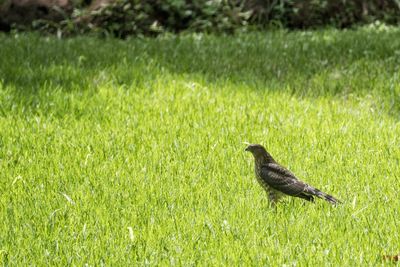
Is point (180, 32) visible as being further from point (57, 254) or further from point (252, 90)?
point (57, 254)

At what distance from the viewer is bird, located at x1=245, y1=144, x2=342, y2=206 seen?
5020mm

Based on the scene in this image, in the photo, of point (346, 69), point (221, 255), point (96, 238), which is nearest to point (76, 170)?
point (96, 238)

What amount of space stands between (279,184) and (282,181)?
0.09 feet

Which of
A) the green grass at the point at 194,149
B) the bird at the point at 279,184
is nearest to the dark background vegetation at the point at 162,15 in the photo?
the green grass at the point at 194,149

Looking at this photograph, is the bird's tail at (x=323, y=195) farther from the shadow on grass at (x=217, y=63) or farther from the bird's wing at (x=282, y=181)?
the shadow on grass at (x=217, y=63)

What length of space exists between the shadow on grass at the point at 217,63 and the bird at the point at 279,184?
2.97m

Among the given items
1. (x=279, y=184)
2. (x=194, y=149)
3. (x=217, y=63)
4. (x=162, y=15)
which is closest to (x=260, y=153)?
(x=279, y=184)

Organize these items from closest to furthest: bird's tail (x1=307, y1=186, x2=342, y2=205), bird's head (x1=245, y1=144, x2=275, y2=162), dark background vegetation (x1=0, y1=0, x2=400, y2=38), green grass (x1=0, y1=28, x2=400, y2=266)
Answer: green grass (x1=0, y1=28, x2=400, y2=266)
bird's tail (x1=307, y1=186, x2=342, y2=205)
bird's head (x1=245, y1=144, x2=275, y2=162)
dark background vegetation (x1=0, y1=0, x2=400, y2=38)

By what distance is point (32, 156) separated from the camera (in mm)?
6375

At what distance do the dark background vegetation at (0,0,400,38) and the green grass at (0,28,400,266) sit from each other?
169 centimetres

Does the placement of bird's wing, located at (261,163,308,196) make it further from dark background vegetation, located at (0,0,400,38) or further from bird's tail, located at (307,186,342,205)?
dark background vegetation, located at (0,0,400,38)

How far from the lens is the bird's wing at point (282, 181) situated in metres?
5.04

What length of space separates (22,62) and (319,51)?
3.66 meters

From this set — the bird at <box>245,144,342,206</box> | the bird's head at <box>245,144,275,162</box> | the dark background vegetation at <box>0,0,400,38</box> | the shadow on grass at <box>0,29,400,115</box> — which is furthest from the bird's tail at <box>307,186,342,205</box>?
→ the dark background vegetation at <box>0,0,400,38</box>
